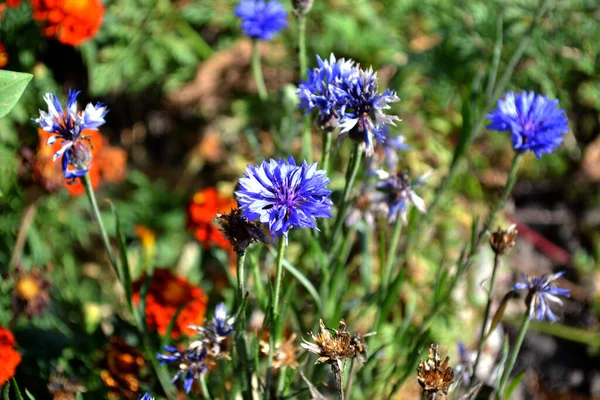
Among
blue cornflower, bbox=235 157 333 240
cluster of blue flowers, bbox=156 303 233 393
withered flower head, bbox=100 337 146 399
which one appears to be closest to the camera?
blue cornflower, bbox=235 157 333 240

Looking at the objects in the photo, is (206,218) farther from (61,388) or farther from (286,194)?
(286,194)

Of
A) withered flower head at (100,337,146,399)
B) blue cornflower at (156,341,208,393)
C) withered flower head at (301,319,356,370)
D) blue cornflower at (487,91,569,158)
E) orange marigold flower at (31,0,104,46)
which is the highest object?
blue cornflower at (487,91,569,158)

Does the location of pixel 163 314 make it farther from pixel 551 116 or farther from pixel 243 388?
pixel 551 116

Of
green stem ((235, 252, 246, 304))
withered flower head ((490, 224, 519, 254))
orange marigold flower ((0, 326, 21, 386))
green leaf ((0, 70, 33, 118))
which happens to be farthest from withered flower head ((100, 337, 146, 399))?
withered flower head ((490, 224, 519, 254))

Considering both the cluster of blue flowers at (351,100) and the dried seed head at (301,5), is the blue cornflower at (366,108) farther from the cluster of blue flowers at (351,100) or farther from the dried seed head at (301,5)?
the dried seed head at (301,5)

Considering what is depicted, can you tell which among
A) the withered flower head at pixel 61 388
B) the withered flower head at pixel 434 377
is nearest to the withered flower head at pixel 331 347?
the withered flower head at pixel 434 377

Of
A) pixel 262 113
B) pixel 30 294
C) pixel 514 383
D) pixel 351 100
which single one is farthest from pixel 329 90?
pixel 262 113

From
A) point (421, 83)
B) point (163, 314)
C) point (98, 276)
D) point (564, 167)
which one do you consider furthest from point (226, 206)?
point (564, 167)

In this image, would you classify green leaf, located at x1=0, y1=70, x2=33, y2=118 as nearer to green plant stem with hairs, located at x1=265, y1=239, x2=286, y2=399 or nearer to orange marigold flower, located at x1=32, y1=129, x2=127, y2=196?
orange marigold flower, located at x1=32, y1=129, x2=127, y2=196
